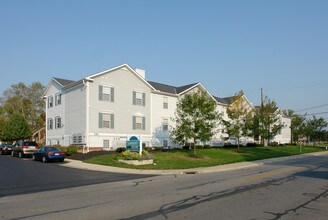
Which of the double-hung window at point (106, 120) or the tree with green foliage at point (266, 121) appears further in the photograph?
the tree with green foliage at point (266, 121)

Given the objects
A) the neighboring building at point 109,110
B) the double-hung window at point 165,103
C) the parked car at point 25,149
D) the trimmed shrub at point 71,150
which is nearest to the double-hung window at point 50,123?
the neighboring building at point 109,110

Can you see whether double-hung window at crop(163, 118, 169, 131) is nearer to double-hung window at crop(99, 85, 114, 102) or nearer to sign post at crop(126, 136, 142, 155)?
double-hung window at crop(99, 85, 114, 102)

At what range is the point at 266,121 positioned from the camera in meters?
51.3

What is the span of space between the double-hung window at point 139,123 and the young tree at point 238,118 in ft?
32.5

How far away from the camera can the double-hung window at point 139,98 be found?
3979 cm

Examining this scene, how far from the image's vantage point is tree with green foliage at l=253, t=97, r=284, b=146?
47.1 m

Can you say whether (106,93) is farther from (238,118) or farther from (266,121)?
(266,121)

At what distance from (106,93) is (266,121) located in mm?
26434

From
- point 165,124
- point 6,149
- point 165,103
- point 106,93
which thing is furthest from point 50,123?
point 165,103

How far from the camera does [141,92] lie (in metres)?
40.6

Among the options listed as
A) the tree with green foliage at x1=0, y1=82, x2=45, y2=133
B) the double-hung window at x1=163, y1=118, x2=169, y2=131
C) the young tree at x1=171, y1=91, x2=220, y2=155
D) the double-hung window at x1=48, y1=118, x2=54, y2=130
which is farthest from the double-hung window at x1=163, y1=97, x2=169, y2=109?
the tree with green foliage at x1=0, y1=82, x2=45, y2=133

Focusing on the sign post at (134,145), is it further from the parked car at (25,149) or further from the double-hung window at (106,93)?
the parked car at (25,149)

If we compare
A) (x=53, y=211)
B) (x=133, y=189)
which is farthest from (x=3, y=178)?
(x=53, y=211)

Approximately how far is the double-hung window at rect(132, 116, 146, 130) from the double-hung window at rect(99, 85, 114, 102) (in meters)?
3.99
